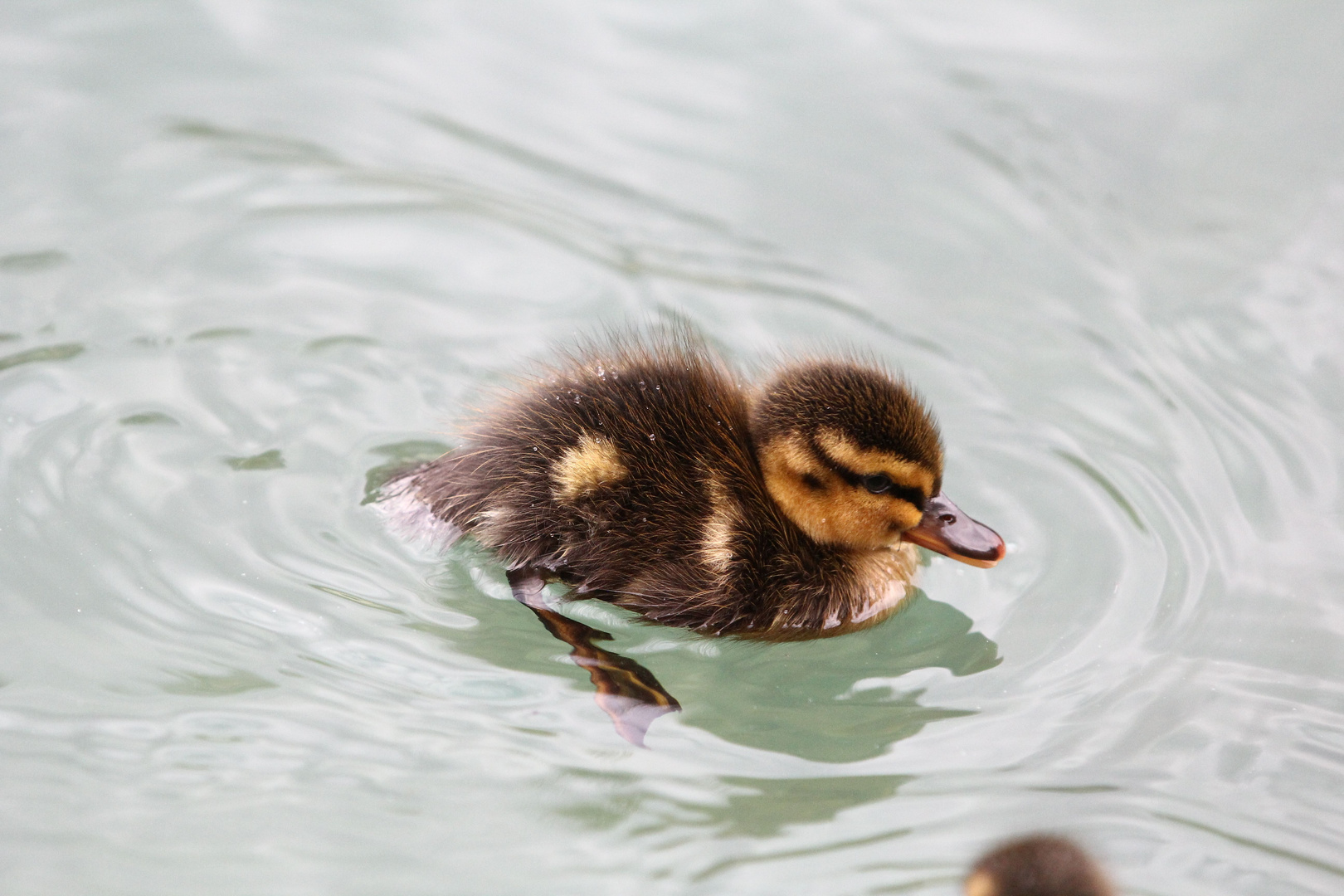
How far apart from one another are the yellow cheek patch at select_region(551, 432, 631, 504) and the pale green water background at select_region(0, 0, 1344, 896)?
0.25 m

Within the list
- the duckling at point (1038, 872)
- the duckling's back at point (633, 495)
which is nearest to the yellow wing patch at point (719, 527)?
the duckling's back at point (633, 495)

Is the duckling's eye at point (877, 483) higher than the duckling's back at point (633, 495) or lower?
higher

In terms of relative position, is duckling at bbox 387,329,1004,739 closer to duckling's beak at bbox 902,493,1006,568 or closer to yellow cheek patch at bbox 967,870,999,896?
duckling's beak at bbox 902,493,1006,568

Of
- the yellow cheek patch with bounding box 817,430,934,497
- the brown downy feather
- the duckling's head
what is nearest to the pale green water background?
the brown downy feather

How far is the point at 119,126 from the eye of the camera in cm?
379

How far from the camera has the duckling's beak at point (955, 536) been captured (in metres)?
2.54

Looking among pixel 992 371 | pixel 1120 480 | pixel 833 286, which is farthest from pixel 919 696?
pixel 833 286

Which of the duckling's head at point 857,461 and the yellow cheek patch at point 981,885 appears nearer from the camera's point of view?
the yellow cheek patch at point 981,885

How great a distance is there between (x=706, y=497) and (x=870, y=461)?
30cm

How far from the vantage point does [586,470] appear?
2486mm

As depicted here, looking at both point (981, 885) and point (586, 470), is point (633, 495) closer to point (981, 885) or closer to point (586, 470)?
point (586, 470)

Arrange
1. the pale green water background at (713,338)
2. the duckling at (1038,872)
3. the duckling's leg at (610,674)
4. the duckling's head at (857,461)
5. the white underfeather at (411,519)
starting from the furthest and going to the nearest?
the white underfeather at (411,519) < the duckling's head at (857,461) < the duckling's leg at (610,674) < the pale green water background at (713,338) < the duckling at (1038,872)

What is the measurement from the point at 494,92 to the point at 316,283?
1.03 meters

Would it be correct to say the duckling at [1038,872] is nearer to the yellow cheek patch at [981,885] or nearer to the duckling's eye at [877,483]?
the yellow cheek patch at [981,885]
